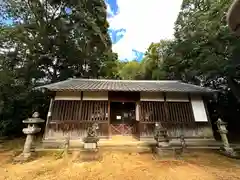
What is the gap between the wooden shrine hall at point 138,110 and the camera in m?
8.76

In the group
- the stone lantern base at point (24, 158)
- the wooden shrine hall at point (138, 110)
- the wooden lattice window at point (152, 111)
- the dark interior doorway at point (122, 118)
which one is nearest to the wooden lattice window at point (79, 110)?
the wooden shrine hall at point (138, 110)

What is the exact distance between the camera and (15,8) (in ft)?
40.0

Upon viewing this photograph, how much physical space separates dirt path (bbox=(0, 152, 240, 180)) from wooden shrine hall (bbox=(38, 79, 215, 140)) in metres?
2.19

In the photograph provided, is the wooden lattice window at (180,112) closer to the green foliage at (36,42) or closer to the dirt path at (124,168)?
the dirt path at (124,168)

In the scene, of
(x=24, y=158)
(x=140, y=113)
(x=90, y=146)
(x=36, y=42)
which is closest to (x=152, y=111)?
(x=140, y=113)

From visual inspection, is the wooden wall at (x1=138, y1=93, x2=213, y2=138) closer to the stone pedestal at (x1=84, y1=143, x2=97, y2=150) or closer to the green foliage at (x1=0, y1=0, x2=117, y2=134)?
the stone pedestal at (x1=84, y1=143, x2=97, y2=150)

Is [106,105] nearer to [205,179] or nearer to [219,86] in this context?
[205,179]

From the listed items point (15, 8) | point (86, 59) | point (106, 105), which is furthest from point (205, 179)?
point (15, 8)

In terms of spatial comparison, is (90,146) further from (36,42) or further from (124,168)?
(36,42)

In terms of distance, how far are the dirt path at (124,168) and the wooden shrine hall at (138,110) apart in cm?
219

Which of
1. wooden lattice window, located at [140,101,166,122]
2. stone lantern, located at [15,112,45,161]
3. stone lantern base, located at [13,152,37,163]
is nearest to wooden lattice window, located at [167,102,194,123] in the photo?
wooden lattice window, located at [140,101,166,122]

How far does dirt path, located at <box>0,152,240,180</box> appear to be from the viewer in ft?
15.7

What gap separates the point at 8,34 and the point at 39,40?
2.08 metres

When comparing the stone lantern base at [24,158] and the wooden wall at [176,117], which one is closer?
the stone lantern base at [24,158]
